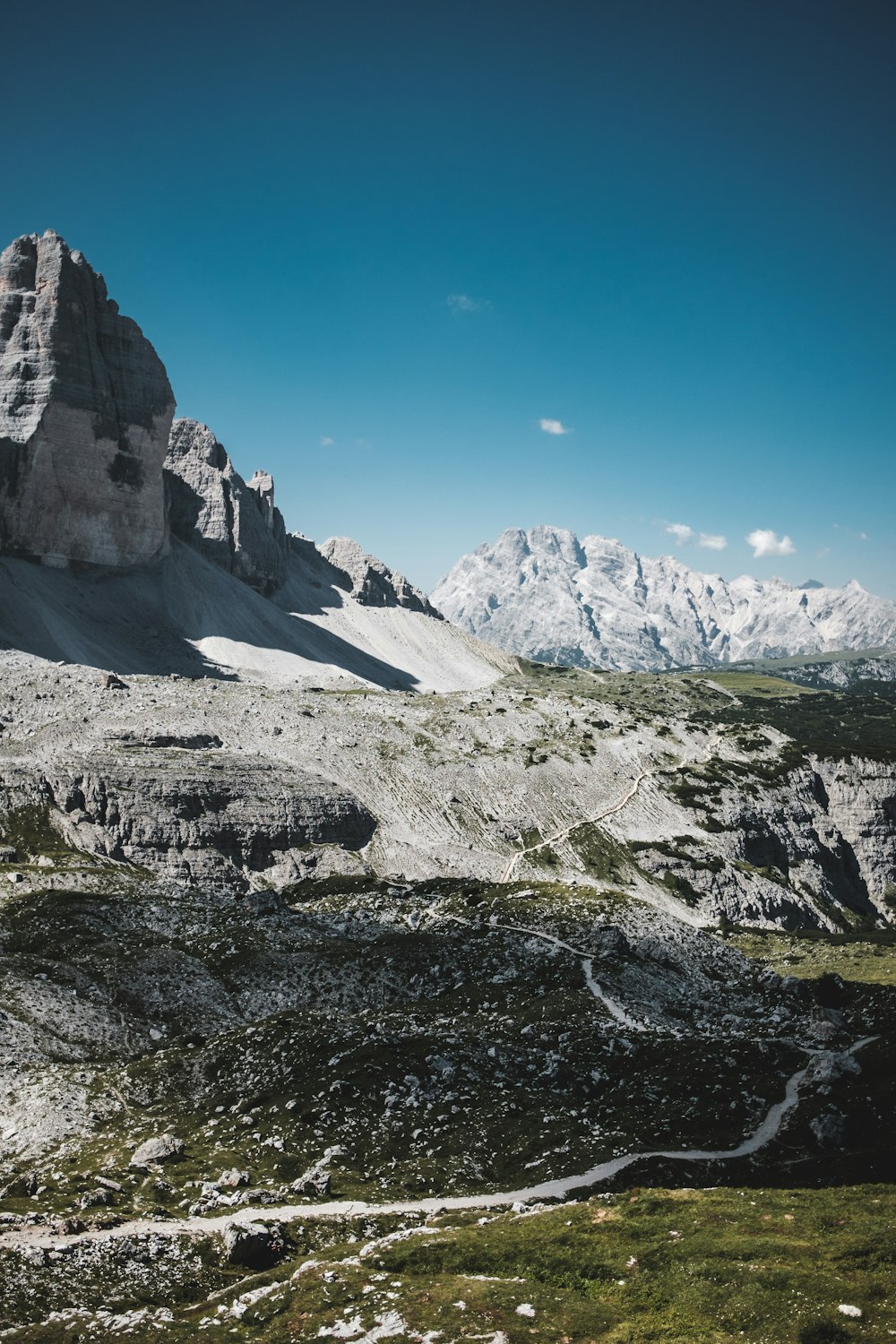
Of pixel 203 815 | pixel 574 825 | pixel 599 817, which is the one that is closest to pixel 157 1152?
pixel 203 815

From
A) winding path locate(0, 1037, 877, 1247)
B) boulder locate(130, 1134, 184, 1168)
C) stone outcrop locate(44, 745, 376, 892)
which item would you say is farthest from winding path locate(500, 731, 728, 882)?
winding path locate(0, 1037, 877, 1247)

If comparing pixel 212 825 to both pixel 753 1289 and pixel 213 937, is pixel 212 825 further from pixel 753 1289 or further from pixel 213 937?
pixel 753 1289

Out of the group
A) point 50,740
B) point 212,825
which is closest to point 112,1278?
point 212,825

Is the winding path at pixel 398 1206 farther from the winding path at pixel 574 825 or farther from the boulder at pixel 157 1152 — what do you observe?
the winding path at pixel 574 825

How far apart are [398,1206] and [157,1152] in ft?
46.2

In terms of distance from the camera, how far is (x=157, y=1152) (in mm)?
50500

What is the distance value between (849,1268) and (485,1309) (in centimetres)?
1229

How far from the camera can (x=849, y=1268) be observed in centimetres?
3200

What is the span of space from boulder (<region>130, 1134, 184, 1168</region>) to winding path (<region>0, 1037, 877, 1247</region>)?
714 centimetres

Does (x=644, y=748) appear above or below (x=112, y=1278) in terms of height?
above

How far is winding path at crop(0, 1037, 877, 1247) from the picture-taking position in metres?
40.4

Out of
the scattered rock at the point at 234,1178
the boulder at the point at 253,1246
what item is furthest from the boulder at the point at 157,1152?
the boulder at the point at 253,1246

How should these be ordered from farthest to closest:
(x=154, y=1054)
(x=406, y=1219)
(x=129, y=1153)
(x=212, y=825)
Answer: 1. (x=212, y=825)
2. (x=154, y=1054)
3. (x=129, y=1153)
4. (x=406, y=1219)

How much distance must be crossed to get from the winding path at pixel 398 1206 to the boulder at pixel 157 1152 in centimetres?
→ 714
